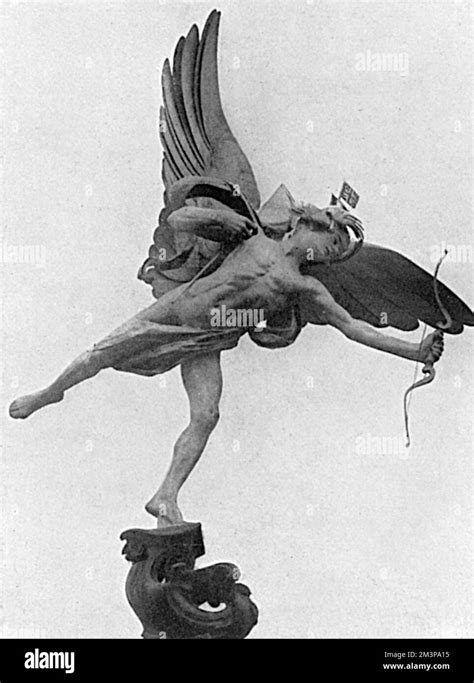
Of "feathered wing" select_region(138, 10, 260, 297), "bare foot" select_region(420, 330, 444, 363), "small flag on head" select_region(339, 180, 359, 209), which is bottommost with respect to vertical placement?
"bare foot" select_region(420, 330, 444, 363)

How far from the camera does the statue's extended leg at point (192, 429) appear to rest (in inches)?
96.5

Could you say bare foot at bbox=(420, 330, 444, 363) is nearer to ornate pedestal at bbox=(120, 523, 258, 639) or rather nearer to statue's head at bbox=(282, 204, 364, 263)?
statue's head at bbox=(282, 204, 364, 263)

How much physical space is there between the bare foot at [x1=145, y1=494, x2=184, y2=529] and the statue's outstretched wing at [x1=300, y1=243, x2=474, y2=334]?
59cm

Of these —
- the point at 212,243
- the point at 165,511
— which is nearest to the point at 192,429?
the point at 165,511

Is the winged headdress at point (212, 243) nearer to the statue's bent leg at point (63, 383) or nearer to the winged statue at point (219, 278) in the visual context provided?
the winged statue at point (219, 278)

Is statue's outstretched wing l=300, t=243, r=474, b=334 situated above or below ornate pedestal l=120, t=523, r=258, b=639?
above

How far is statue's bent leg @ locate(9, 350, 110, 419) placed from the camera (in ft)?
8.07

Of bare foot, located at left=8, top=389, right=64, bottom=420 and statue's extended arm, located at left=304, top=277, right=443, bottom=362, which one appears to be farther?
bare foot, located at left=8, top=389, right=64, bottom=420

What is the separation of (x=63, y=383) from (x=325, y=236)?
66 centimetres

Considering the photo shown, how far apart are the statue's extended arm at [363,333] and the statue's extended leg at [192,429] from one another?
0.86ft

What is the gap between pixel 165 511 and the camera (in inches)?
96.2

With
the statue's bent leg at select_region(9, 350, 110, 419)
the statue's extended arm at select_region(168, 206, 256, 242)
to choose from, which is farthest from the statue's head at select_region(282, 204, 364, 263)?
the statue's bent leg at select_region(9, 350, 110, 419)
